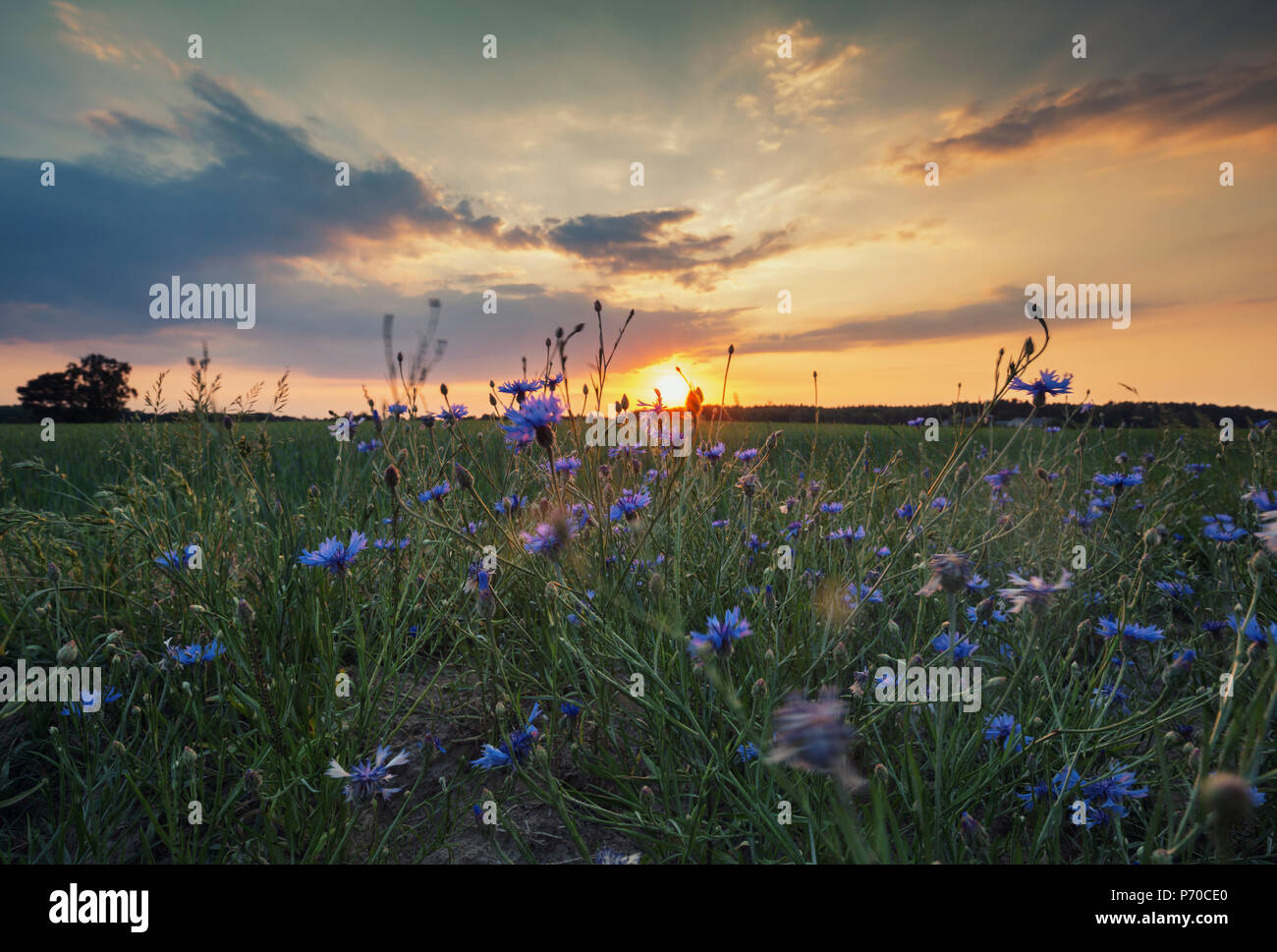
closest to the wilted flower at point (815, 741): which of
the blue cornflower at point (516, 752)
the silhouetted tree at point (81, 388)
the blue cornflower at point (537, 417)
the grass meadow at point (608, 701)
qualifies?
the grass meadow at point (608, 701)

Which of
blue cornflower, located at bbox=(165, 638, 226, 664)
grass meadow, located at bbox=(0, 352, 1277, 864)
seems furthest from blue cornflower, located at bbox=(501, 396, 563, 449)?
blue cornflower, located at bbox=(165, 638, 226, 664)

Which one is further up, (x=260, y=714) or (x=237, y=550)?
(x=237, y=550)

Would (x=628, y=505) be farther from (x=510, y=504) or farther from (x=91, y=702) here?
(x=91, y=702)

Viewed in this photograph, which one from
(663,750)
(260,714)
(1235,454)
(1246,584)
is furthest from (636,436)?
(1235,454)

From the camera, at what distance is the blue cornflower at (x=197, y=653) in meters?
1.74

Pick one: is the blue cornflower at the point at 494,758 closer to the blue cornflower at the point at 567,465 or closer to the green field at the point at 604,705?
the green field at the point at 604,705

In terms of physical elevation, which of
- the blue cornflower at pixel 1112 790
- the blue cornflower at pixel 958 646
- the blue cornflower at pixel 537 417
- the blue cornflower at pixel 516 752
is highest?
the blue cornflower at pixel 537 417

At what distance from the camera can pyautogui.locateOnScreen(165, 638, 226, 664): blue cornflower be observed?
174 cm

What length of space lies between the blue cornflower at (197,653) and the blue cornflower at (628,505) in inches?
47.5
